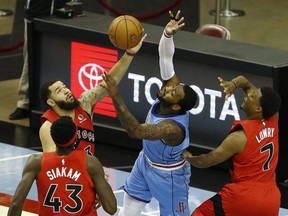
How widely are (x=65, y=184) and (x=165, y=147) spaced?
1.34 metres

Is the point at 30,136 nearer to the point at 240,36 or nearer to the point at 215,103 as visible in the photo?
the point at 215,103

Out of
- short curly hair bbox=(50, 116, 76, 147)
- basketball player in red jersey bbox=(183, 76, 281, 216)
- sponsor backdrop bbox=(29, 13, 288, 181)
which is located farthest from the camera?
sponsor backdrop bbox=(29, 13, 288, 181)

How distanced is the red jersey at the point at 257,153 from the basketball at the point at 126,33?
47.4 inches

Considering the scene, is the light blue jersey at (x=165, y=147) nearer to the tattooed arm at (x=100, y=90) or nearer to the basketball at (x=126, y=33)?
the tattooed arm at (x=100, y=90)

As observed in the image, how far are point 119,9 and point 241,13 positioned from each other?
2.36m

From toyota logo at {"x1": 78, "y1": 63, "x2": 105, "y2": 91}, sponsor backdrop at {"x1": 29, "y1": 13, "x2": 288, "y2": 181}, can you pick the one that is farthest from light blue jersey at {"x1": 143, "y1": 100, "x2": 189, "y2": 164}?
toyota logo at {"x1": 78, "y1": 63, "x2": 105, "y2": 91}

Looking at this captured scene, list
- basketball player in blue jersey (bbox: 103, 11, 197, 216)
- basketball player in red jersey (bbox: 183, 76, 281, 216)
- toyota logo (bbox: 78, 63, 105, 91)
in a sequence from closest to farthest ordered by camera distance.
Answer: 1. basketball player in red jersey (bbox: 183, 76, 281, 216)
2. basketball player in blue jersey (bbox: 103, 11, 197, 216)
3. toyota logo (bbox: 78, 63, 105, 91)

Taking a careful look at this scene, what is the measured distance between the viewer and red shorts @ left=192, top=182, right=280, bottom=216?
8.14 metres

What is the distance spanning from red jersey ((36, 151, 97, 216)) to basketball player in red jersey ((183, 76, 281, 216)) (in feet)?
4.03

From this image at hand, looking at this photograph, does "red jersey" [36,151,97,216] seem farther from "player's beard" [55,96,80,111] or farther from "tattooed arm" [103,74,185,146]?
"player's beard" [55,96,80,111]

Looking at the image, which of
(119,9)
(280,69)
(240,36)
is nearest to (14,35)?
(119,9)

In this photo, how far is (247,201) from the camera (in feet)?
26.8

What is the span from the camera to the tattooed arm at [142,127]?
7801mm

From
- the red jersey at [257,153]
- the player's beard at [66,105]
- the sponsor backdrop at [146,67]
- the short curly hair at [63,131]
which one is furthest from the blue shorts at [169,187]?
the sponsor backdrop at [146,67]
